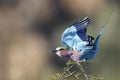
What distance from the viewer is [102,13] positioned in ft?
34.4

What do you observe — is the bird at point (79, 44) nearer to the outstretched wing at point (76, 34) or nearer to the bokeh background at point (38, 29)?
the outstretched wing at point (76, 34)

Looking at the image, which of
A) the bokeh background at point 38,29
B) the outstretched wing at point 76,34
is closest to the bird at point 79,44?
the outstretched wing at point 76,34

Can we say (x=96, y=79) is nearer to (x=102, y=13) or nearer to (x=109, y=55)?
(x=109, y=55)

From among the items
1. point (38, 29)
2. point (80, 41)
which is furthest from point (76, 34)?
point (38, 29)

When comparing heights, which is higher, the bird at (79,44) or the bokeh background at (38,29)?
the bokeh background at (38,29)

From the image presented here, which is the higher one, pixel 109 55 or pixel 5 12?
pixel 5 12

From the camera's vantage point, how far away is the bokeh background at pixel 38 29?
9812 mm

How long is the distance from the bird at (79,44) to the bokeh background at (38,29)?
6.92 m

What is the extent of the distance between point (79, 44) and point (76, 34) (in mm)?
93

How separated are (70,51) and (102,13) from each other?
8.22 metres

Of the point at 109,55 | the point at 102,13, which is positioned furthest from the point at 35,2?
the point at 109,55

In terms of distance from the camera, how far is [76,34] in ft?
Result: 7.72

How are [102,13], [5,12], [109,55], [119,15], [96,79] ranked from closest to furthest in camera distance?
1. [96,79]
2. [109,55]
3. [119,15]
4. [102,13]
5. [5,12]

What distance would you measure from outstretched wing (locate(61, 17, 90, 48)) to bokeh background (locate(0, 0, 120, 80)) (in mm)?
6911
